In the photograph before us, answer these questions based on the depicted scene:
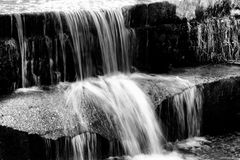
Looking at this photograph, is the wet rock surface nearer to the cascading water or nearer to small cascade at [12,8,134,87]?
the cascading water

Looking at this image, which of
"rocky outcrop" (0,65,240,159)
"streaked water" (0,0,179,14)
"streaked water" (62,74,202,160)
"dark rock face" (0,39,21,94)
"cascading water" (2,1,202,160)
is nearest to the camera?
"rocky outcrop" (0,65,240,159)

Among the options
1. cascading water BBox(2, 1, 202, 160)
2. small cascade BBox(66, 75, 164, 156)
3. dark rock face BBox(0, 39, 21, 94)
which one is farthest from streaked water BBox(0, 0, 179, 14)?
small cascade BBox(66, 75, 164, 156)

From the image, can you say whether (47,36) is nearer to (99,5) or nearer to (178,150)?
(99,5)

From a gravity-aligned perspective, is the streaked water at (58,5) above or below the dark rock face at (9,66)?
above

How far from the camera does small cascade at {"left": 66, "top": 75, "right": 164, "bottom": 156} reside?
6.62 metres

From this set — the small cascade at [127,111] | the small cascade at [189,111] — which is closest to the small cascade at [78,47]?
the small cascade at [127,111]

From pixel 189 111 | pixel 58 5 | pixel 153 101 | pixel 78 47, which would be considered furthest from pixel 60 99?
pixel 58 5

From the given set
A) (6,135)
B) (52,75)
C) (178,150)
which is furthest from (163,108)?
(6,135)

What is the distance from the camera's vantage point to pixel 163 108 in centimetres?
707

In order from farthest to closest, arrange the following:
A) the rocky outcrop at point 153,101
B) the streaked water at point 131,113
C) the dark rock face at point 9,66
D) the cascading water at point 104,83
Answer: the dark rock face at point 9,66 < the cascading water at point 104,83 < the streaked water at point 131,113 < the rocky outcrop at point 153,101

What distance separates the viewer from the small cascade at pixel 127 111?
662 cm

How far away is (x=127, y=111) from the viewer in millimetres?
6918

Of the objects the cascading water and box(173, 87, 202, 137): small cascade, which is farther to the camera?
box(173, 87, 202, 137): small cascade

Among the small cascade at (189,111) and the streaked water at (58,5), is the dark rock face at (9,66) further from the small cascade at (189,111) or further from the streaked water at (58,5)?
the small cascade at (189,111)
